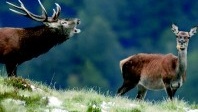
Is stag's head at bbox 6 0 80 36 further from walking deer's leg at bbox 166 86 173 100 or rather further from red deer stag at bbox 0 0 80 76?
walking deer's leg at bbox 166 86 173 100

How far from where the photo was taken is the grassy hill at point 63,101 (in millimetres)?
19703

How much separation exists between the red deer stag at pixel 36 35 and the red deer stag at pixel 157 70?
3.46 meters

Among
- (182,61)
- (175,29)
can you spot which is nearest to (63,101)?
(182,61)

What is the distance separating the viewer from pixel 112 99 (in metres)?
22.3

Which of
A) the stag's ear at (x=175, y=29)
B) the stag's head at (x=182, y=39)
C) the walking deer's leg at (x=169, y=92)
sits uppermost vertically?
the stag's ear at (x=175, y=29)

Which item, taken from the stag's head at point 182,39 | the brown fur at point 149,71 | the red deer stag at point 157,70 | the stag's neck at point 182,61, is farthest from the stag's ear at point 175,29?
the brown fur at point 149,71

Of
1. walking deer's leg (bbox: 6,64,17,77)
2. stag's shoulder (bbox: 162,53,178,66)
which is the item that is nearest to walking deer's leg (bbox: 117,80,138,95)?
stag's shoulder (bbox: 162,53,178,66)

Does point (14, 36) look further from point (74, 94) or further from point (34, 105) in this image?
point (34, 105)

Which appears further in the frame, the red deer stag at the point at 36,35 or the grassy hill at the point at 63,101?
the red deer stag at the point at 36,35

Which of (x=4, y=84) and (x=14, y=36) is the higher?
(x=14, y=36)

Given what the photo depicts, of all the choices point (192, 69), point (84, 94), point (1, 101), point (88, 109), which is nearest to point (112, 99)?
point (84, 94)

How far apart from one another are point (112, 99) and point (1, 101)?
12.4 ft

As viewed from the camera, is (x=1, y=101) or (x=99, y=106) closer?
(x=1, y=101)

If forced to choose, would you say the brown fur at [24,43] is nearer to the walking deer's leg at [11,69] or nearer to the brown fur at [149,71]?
the walking deer's leg at [11,69]
